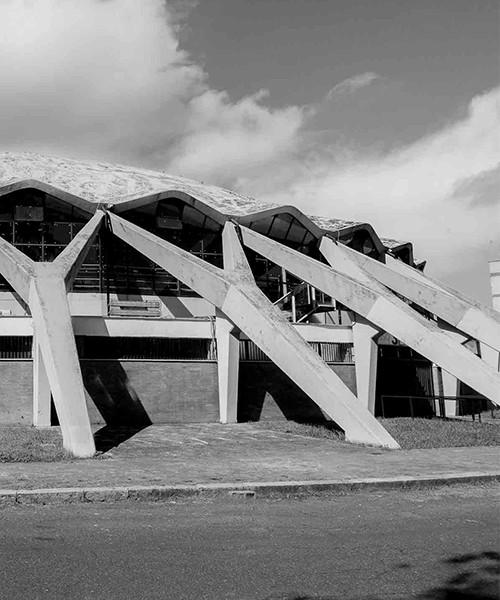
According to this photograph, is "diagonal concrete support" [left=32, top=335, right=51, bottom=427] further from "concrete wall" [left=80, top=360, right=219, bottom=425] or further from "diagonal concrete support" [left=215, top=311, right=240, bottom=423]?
"diagonal concrete support" [left=215, top=311, right=240, bottom=423]

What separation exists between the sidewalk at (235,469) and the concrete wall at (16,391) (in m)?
5.68

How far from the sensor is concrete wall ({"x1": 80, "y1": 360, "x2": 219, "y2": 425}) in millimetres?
17719

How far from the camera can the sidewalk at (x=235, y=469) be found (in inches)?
291

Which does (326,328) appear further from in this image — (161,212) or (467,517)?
(467,517)

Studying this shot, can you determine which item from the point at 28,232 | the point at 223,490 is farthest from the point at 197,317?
the point at 223,490

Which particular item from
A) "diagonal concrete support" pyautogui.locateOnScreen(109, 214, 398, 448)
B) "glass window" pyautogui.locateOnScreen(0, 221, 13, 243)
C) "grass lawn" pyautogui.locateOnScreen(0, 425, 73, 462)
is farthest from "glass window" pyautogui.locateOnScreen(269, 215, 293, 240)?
"grass lawn" pyautogui.locateOnScreen(0, 425, 73, 462)

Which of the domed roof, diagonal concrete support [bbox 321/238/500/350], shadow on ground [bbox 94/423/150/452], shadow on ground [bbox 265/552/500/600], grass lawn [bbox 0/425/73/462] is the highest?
the domed roof

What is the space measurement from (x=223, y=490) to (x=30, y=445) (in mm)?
5711

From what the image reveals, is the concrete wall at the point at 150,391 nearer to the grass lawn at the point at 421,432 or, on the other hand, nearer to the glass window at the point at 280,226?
the grass lawn at the point at 421,432

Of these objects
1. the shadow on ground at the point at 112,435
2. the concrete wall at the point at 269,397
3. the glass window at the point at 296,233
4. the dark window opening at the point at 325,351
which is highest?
the glass window at the point at 296,233

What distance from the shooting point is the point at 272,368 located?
65.3 ft

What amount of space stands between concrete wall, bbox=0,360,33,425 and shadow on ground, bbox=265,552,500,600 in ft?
47.5

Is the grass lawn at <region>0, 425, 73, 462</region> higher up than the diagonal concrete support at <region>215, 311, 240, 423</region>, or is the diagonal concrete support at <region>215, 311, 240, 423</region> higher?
the diagonal concrete support at <region>215, 311, 240, 423</region>

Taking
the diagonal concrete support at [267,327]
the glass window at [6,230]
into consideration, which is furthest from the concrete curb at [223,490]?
the glass window at [6,230]
